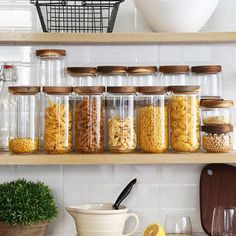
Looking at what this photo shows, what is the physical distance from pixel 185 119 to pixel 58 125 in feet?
1.41

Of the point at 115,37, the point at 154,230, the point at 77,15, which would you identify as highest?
the point at 77,15

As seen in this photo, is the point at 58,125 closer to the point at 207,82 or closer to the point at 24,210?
the point at 24,210

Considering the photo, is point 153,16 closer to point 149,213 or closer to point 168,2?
point 168,2

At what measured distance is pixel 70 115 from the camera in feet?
7.02

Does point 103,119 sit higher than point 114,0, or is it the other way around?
point 114,0

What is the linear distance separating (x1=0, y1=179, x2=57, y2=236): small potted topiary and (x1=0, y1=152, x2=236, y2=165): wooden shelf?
14cm

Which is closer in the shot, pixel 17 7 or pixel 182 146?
pixel 182 146

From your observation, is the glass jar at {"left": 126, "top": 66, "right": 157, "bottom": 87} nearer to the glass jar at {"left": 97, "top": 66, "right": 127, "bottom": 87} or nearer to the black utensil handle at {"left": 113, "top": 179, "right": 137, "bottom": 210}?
the glass jar at {"left": 97, "top": 66, "right": 127, "bottom": 87}

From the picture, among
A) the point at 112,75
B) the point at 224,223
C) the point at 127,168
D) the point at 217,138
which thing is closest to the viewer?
the point at 224,223

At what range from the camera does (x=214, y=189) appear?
2328 millimetres

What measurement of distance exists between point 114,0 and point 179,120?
469 mm

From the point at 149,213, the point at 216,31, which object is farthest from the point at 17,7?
the point at 149,213

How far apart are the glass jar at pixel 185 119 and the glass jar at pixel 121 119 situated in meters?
0.14

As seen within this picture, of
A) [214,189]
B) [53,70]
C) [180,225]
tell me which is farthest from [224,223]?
[53,70]
